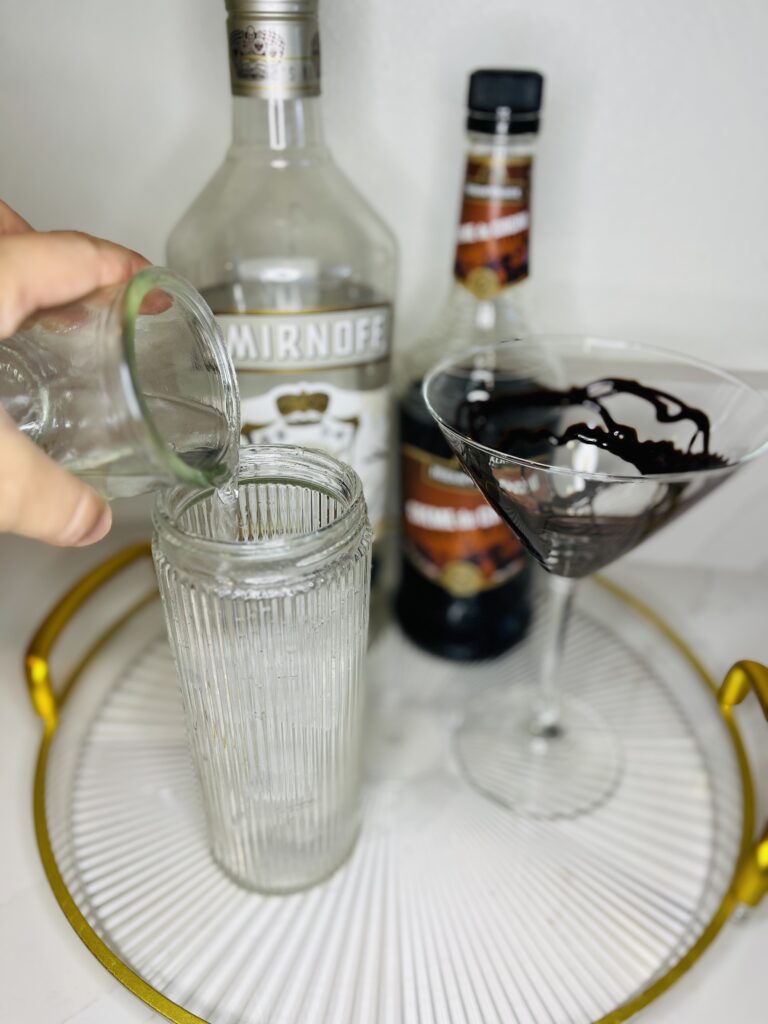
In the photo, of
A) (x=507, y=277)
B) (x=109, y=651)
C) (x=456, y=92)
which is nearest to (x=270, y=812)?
(x=109, y=651)

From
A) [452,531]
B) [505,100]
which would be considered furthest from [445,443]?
[505,100]

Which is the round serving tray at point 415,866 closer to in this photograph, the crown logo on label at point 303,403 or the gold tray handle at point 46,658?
the gold tray handle at point 46,658

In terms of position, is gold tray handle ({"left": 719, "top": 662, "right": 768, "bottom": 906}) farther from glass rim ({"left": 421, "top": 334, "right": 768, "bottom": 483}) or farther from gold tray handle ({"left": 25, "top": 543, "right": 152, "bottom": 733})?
gold tray handle ({"left": 25, "top": 543, "right": 152, "bottom": 733})

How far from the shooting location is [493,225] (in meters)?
0.48

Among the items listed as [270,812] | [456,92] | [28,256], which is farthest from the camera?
[456,92]

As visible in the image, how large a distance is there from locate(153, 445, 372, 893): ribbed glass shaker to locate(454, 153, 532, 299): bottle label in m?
0.18

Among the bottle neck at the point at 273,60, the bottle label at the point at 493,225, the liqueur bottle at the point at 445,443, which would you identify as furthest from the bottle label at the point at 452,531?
the bottle neck at the point at 273,60

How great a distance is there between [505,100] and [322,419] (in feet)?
0.67

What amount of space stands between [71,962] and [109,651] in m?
0.22

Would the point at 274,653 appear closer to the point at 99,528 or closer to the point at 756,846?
the point at 99,528

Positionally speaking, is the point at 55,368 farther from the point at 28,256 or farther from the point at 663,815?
the point at 663,815

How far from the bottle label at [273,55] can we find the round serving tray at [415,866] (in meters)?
0.33

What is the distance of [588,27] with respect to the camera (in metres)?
0.50

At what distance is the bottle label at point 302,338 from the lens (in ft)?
1.54
